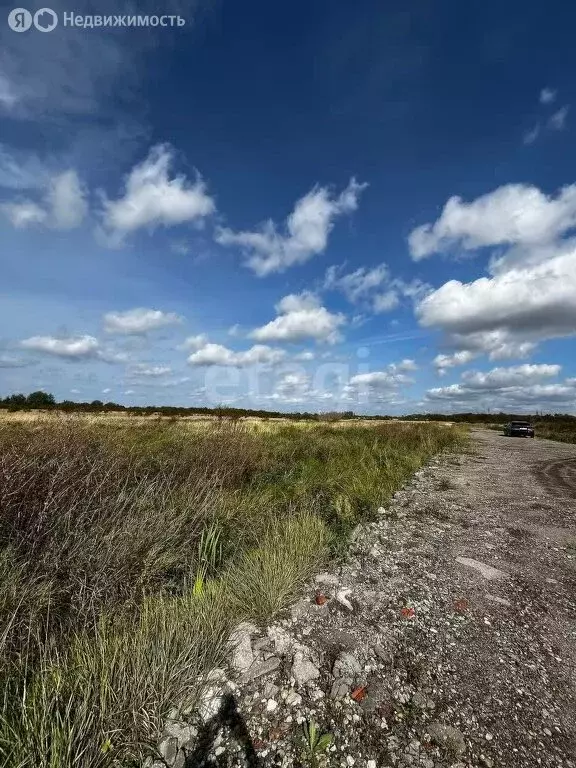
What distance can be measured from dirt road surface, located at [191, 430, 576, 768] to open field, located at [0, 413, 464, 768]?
505 millimetres

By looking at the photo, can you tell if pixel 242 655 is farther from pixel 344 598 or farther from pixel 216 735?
pixel 344 598

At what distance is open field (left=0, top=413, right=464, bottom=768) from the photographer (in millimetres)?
2338

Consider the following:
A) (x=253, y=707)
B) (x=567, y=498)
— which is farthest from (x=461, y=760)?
(x=567, y=498)

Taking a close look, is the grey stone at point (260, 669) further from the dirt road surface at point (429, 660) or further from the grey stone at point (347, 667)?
the grey stone at point (347, 667)

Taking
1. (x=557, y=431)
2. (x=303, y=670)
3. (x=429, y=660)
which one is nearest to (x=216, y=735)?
(x=303, y=670)

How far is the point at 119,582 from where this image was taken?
3939 millimetres

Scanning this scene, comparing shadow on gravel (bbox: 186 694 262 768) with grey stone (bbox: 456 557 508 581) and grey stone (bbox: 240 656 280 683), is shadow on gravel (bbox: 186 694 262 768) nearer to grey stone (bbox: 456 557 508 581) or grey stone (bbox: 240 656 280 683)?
grey stone (bbox: 240 656 280 683)

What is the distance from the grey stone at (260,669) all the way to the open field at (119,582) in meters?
0.26

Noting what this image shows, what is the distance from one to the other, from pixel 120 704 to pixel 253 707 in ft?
3.00

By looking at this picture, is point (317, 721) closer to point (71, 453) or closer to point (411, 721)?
point (411, 721)

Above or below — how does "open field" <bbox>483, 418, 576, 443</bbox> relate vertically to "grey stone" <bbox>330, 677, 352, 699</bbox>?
above

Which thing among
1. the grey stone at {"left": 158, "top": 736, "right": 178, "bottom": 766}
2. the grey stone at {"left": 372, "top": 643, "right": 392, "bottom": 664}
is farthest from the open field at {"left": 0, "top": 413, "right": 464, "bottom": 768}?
the grey stone at {"left": 372, "top": 643, "right": 392, "bottom": 664}

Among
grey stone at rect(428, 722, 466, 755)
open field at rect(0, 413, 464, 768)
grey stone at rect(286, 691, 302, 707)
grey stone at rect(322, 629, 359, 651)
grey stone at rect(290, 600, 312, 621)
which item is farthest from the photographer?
grey stone at rect(290, 600, 312, 621)

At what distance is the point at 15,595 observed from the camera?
10.4 feet
